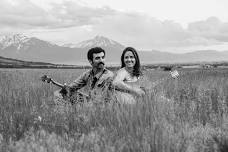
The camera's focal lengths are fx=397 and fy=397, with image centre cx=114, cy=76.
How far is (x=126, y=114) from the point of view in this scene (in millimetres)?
4215

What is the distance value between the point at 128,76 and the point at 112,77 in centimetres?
32

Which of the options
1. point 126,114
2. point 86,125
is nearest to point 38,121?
point 86,125

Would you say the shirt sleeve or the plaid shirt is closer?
the plaid shirt

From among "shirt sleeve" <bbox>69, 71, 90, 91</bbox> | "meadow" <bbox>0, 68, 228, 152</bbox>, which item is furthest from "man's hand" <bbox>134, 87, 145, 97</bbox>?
"shirt sleeve" <bbox>69, 71, 90, 91</bbox>

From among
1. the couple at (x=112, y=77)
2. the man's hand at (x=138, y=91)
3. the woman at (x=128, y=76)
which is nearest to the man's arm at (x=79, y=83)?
the couple at (x=112, y=77)

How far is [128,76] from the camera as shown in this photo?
22.0ft

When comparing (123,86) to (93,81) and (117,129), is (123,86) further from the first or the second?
(117,129)

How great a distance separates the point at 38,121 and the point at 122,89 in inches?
78.1

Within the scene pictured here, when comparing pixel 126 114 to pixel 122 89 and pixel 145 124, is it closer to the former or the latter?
pixel 145 124

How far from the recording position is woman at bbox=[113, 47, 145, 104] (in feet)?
20.4

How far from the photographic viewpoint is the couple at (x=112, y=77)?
6.22 metres

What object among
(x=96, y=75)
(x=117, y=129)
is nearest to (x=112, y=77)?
(x=96, y=75)

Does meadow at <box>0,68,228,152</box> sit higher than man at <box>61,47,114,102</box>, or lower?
lower

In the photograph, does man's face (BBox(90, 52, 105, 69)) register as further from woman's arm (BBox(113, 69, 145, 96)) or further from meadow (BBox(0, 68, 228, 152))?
meadow (BBox(0, 68, 228, 152))
